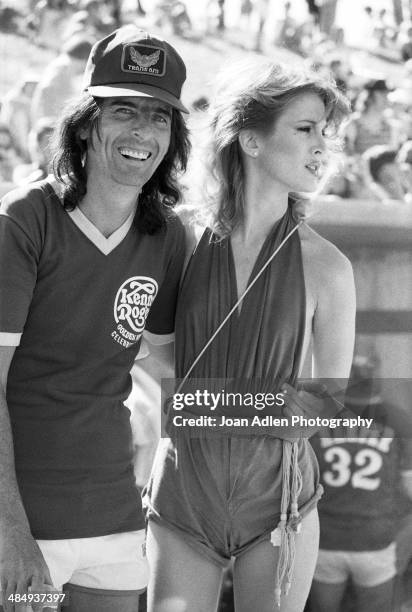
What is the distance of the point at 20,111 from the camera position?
298cm

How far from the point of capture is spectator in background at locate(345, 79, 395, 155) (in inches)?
117

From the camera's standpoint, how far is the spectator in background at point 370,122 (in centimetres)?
297

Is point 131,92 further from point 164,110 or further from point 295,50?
point 295,50

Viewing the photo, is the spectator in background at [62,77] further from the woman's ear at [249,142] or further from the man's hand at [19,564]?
the man's hand at [19,564]

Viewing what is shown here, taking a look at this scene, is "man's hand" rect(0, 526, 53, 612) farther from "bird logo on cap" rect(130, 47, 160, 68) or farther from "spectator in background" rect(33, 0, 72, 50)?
"spectator in background" rect(33, 0, 72, 50)

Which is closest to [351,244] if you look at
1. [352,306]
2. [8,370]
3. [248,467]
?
[352,306]

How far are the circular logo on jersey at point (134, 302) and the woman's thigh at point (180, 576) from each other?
45 centimetres

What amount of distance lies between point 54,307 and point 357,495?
1.07 m

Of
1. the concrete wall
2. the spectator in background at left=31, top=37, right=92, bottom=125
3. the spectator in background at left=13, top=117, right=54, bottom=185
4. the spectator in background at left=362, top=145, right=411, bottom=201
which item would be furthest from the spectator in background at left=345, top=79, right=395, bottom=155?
the spectator in background at left=13, top=117, right=54, bottom=185

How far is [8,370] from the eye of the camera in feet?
5.07

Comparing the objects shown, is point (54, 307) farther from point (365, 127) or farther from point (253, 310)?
point (365, 127)

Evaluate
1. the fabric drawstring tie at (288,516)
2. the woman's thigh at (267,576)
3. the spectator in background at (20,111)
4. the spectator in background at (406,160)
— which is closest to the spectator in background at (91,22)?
the spectator in background at (20,111)

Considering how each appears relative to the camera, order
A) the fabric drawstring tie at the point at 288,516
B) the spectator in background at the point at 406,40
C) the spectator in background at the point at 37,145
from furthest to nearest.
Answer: the spectator in background at the point at 37,145 → the spectator in background at the point at 406,40 → the fabric drawstring tie at the point at 288,516

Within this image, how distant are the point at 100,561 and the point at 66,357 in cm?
36
